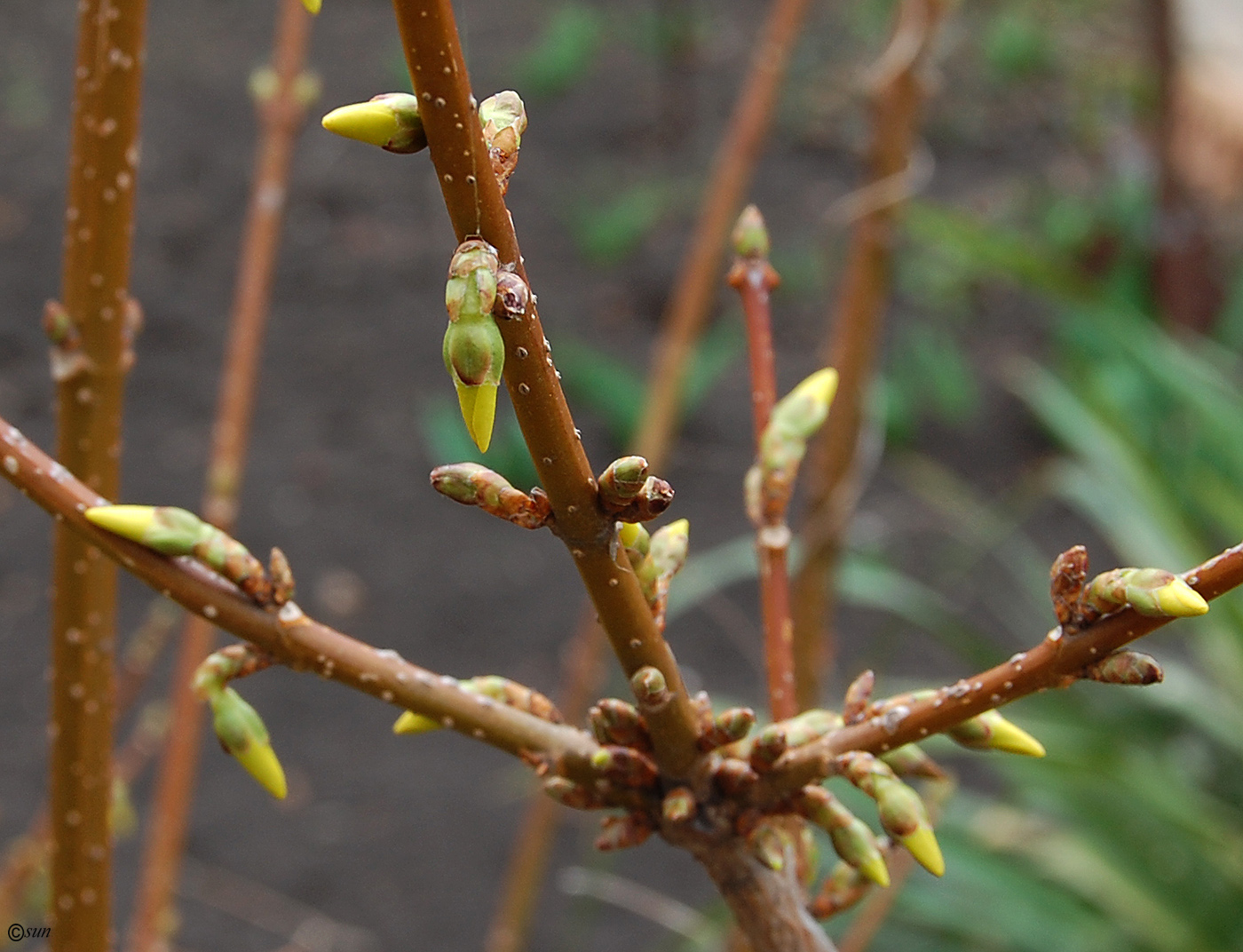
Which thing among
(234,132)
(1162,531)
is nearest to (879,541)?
(1162,531)

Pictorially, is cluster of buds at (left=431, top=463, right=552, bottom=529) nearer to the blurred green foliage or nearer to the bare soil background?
the bare soil background

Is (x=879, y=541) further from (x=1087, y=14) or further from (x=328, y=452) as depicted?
(x=1087, y=14)

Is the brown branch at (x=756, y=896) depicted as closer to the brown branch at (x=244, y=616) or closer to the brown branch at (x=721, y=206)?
the brown branch at (x=244, y=616)

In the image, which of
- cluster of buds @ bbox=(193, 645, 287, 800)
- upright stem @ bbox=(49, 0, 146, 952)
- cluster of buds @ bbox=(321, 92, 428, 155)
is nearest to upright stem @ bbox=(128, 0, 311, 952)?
upright stem @ bbox=(49, 0, 146, 952)

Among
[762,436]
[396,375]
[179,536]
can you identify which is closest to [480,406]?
[179,536]

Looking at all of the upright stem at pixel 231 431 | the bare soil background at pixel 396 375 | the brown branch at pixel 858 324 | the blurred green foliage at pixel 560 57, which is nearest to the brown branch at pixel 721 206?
the brown branch at pixel 858 324
